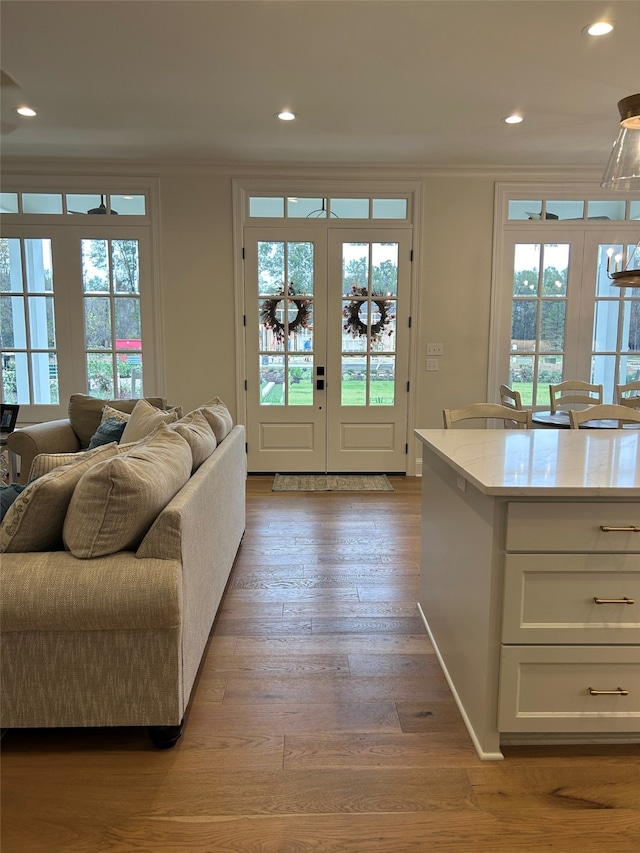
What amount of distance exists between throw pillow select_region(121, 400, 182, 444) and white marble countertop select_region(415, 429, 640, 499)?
52.1 inches

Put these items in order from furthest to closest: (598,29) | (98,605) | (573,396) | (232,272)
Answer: (232,272) → (573,396) → (598,29) → (98,605)

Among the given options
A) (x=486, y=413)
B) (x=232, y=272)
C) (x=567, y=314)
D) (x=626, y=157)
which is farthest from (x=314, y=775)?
(x=567, y=314)

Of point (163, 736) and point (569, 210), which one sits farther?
point (569, 210)

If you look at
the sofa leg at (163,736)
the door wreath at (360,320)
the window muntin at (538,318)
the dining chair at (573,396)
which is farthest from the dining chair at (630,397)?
the sofa leg at (163,736)

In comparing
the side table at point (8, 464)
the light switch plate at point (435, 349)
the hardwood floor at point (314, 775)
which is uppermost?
the light switch plate at point (435, 349)

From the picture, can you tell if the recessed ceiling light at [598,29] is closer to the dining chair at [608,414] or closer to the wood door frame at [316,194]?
the dining chair at [608,414]

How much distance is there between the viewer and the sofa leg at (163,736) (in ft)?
5.45

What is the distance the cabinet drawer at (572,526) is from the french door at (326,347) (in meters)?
3.62

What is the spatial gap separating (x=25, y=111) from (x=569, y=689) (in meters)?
4.61

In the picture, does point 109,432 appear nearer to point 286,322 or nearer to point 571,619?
point 286,322

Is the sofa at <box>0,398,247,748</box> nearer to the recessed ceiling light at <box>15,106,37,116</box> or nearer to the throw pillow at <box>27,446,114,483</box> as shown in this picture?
the throw pillow at <box>27,446,114,483</box>

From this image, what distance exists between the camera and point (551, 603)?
62.6 inches

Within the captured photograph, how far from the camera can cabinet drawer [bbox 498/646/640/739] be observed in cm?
160

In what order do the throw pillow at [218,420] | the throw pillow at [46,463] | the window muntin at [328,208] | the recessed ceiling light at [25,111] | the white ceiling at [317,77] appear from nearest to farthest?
the throw pillow at [46,463] < the white ceiling at [317,77] < the throw pillow at [218,420] < the recessed ceiling light at [25,111] < the window muntin at [328,208]
